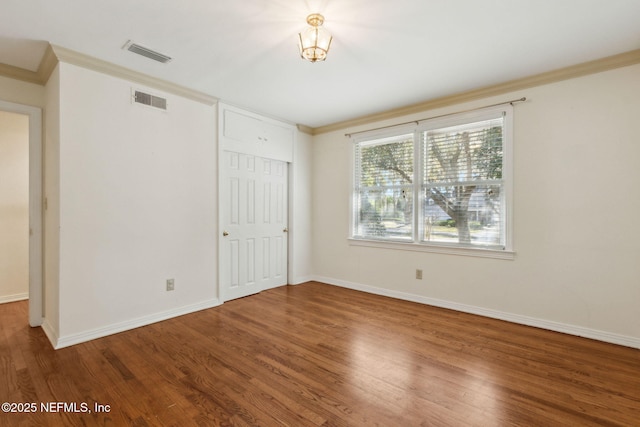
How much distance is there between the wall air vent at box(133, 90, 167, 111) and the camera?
312 centimetres

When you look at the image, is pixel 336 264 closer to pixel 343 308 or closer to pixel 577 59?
pixel 343 308

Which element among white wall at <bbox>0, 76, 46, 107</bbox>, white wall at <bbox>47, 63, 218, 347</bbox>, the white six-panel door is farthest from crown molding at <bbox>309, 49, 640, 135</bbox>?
white wall at <bbox>0, 76, 46, 107</bbox>

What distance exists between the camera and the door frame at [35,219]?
307 centimetres

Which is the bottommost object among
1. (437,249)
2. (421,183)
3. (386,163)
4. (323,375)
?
(323,375)

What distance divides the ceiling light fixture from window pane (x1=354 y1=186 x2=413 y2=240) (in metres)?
2.40

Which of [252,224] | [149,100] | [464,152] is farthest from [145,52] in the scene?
[464,152]

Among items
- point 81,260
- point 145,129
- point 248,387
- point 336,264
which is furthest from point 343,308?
point 145,129

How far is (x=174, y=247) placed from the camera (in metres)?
3.43

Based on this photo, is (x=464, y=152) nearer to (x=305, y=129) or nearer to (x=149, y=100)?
(x=305, y=129)

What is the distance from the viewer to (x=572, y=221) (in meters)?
2.98

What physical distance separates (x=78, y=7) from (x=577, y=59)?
4.19 meters

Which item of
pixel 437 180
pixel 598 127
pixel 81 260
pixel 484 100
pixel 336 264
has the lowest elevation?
pixel 336 264

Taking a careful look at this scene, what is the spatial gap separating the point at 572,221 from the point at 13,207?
6.72 metres

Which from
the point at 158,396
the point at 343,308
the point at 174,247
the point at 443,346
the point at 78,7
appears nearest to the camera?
the point at 158,396
